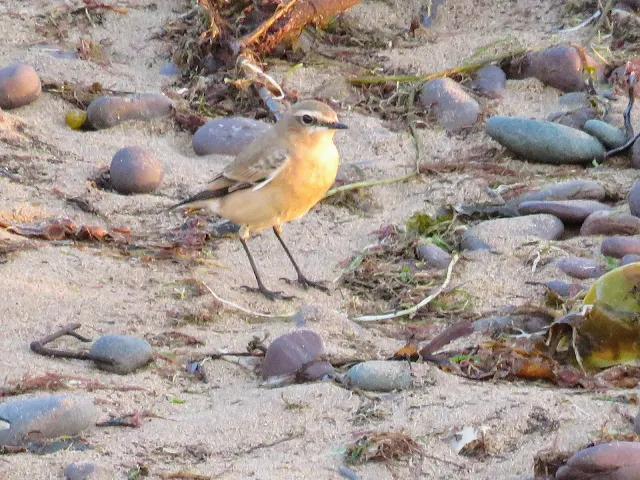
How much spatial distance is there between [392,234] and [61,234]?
88.2 inches

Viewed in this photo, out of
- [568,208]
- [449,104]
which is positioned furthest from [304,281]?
[449,104]

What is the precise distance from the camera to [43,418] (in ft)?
15.8

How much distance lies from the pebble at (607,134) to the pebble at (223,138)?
8.42ft

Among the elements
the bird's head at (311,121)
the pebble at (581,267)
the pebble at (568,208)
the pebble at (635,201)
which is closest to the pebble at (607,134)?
the pebble at (568,208)

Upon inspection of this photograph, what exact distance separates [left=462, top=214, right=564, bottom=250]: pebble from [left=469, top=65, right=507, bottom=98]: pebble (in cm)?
250

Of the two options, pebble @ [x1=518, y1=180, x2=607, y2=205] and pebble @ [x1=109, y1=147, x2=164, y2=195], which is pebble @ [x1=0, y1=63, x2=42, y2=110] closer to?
pebble @ [x1=109, y1=147, x2=164, y2=195]

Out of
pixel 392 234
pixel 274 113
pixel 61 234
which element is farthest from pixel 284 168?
pixel 274 113

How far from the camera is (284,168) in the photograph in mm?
7742

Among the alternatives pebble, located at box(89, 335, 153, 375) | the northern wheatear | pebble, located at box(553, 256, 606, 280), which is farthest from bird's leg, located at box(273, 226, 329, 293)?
pebble, located at box(89, 335, 153, 375)

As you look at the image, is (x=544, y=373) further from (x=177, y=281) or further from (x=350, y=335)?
(x=177, y=281)

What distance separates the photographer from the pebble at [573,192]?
8305mm

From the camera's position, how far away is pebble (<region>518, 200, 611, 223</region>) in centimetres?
799

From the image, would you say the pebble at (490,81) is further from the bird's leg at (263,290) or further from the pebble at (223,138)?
the bird's leg at (263,290)

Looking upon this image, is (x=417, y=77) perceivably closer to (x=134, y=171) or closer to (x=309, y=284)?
(x=134, y=171)
